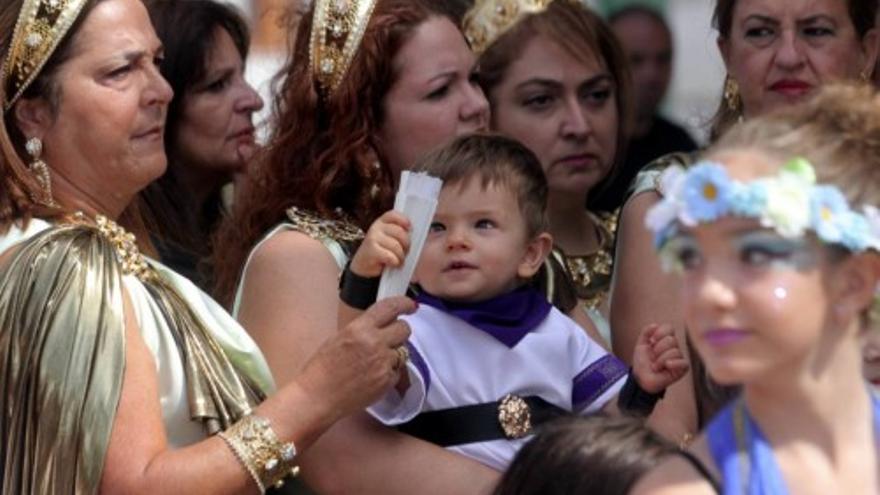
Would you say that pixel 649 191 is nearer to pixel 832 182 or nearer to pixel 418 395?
pixel 418 395

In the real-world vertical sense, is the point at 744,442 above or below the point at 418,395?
above

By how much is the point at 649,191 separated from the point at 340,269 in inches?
28.1

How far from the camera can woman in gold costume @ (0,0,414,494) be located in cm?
385

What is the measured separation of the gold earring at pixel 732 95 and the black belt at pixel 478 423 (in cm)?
104

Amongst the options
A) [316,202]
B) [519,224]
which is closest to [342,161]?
Answer: [316,202]

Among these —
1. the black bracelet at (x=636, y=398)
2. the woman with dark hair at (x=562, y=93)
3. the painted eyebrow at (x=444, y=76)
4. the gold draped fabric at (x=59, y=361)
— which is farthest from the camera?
the woman with dark hair at (x=562, y=93)

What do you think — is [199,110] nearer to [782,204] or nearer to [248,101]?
[248,101]

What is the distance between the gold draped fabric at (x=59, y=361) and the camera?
384 centimetres

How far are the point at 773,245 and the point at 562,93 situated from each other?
270 cm

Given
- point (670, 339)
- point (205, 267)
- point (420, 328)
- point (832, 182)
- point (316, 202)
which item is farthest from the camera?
point (205, 267)

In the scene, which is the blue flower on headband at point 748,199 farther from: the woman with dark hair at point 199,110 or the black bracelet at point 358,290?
the woman with dark hair at point 199,110

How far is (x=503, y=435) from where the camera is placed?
411 cm

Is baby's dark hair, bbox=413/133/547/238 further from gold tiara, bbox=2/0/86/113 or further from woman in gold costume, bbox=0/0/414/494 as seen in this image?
gold tiara, bbox=2/0/86/113

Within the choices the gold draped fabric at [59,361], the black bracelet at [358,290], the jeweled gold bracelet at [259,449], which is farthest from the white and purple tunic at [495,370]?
the gold draped fabric at [59,361]
